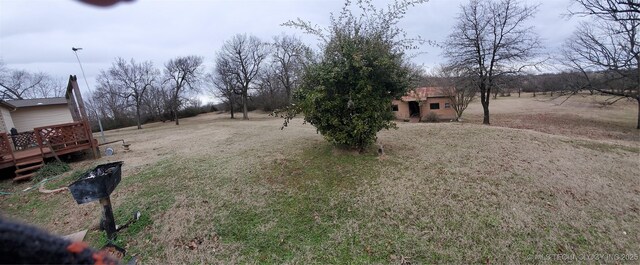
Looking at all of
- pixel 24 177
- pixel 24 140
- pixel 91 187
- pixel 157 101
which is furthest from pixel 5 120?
pixel 157 101

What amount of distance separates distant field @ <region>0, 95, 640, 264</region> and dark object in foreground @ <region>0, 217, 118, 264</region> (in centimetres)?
337

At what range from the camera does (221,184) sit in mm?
5824

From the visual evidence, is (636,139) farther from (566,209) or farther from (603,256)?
(603,256)

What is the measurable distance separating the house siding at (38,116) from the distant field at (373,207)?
13000mm

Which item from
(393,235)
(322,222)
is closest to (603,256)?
(393,235)

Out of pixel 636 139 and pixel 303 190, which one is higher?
pixel 303 190

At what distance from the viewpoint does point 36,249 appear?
0.56m

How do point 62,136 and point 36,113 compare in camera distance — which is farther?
point 36,113

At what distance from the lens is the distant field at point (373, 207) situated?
12.4 feet

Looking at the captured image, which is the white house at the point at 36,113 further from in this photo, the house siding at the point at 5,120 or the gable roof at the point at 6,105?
the house siding at the point at 5,120

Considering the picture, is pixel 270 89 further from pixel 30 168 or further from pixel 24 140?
pixel 30 168

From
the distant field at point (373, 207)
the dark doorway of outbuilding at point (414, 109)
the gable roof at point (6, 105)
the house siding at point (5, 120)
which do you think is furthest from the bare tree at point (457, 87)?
the gable roof at point (6, 105)

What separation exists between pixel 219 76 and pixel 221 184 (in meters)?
27.8

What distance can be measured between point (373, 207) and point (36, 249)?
4.61m
